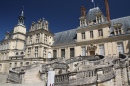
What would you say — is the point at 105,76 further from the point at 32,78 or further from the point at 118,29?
the point at 118,29

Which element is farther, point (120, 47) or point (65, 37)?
point (65, 37)

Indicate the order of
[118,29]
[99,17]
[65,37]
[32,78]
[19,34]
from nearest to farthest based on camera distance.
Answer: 1. [32,78]
2. [118,29]
3. [99,17]
4. [65,37]
5. [19,34]

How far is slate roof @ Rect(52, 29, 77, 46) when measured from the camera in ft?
92.1

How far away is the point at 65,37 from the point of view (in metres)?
30.0

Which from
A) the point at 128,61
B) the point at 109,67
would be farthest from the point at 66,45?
the point at 109,67

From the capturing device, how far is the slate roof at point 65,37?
28066 mm

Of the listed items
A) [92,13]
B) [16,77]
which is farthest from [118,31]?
[16,77]

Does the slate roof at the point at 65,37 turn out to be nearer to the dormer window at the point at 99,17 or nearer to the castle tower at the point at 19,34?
the dormer window at the point at 99,17

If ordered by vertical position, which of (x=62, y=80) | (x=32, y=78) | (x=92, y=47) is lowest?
(x=32, y=78)

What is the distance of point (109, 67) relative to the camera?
30.3ft

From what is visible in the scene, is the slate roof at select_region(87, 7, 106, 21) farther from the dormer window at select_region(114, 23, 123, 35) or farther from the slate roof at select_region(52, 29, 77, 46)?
the dormer window at select_region(114, 23, 123, 35)

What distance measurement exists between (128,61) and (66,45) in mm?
16460

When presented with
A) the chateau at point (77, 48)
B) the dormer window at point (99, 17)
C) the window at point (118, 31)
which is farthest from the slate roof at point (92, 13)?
the window at point (118, 31)

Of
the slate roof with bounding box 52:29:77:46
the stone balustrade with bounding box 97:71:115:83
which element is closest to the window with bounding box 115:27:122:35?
the slate roof with bounding box 52:29:77:46
